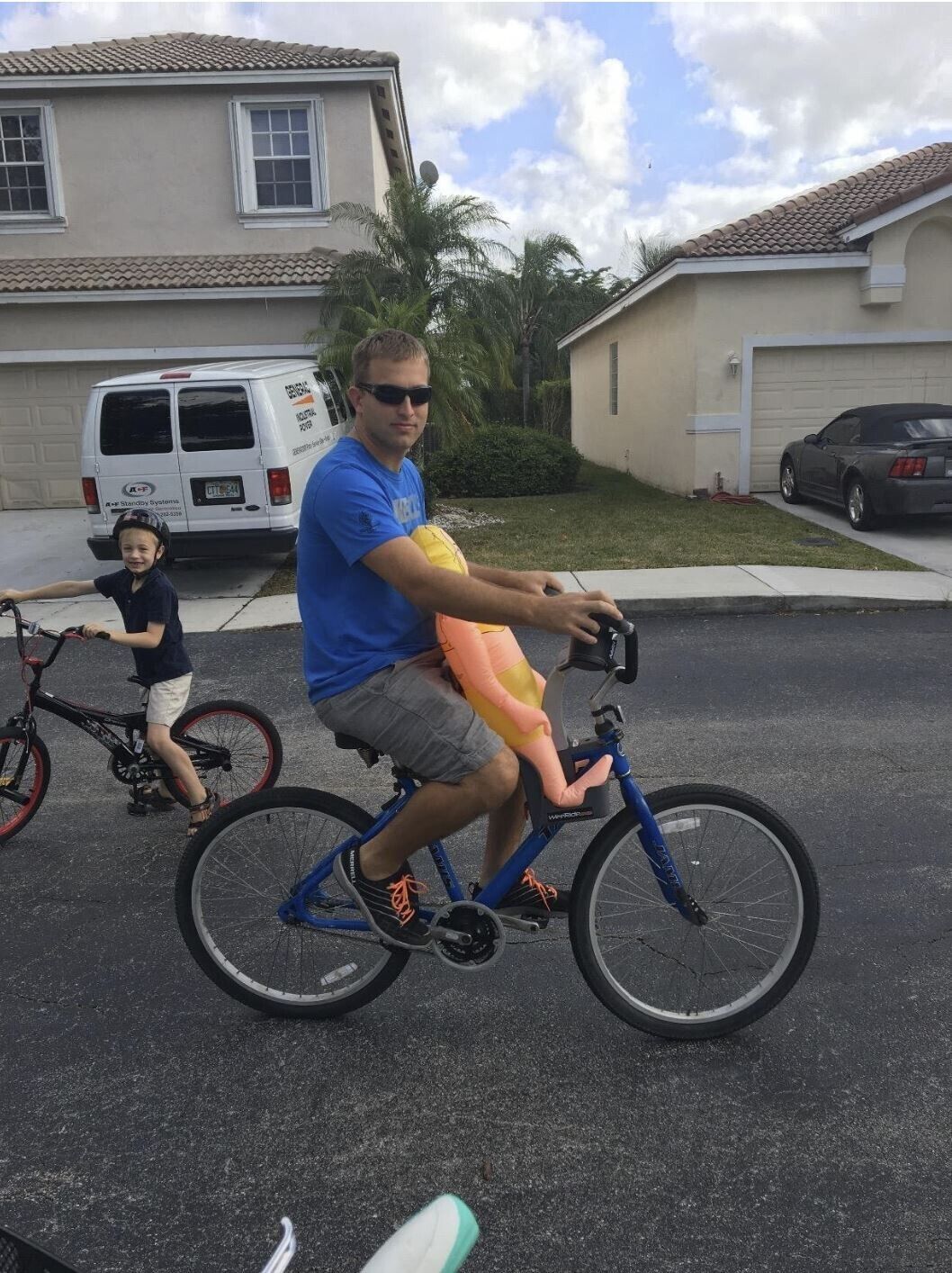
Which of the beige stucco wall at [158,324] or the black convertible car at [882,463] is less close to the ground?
the beige stucco wall at [158,324]

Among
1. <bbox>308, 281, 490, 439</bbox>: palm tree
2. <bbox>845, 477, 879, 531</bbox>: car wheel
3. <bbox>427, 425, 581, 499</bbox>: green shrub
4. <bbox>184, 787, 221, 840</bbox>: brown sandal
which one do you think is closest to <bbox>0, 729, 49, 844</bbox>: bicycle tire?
<bbox>184, 787, 221, 840</bbox>: brown sandal

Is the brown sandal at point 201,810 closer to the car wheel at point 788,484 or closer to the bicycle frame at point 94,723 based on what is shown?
the bicycle frame at point 94,723

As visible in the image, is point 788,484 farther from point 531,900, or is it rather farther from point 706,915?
point 531,900

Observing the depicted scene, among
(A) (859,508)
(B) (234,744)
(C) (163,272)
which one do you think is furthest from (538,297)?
(B) (234,744)

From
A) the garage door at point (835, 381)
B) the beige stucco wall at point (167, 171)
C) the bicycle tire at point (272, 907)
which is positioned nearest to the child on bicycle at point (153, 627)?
the bicycle tire at point (272, 907)

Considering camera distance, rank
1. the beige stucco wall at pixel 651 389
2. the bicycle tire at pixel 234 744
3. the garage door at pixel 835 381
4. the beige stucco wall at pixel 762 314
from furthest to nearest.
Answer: the beige stucco wall at pixel 651 389 → the garage door at pixel 835 381 → the beige stucco wall at pixel 762 314 → the bicycle tire at pixel 234 744

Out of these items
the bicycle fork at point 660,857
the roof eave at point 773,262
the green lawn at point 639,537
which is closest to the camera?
the bicycle fork at point 660,857

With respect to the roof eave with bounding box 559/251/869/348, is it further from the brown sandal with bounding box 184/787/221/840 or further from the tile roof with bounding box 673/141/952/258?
the brown sandal with bounding box 184/787/221/840

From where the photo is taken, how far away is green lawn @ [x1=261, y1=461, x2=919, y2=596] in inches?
425

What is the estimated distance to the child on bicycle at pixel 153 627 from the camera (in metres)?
4.24

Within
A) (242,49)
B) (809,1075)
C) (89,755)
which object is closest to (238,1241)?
(809,1075)

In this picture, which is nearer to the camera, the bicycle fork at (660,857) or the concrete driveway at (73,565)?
the bicycle fork at (660,857)

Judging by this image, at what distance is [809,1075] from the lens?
2752 mm

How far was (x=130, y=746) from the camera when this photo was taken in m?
4.54
